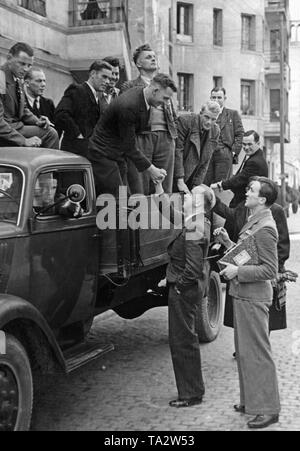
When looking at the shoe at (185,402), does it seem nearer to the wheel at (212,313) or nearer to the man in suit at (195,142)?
the wheel at (212,313)

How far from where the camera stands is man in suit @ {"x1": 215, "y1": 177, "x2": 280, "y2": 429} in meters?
5.08

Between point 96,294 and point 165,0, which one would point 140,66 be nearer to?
point 96,294

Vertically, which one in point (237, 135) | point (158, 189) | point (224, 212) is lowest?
point (224, 212)

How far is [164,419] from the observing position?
5215 millimetres

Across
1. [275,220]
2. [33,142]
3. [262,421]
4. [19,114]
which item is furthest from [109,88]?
[262,421]

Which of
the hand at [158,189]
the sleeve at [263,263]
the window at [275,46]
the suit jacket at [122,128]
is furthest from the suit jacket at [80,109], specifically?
the window at [275,46]

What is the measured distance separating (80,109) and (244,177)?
1.84 m

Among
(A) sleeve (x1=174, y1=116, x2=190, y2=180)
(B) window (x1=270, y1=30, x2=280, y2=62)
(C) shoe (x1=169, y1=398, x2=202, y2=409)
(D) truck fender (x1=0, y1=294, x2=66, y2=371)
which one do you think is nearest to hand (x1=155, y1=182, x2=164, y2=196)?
(A) sleeve (x1=174, y1=116, x2=190, y2=180)

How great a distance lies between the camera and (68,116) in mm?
6562

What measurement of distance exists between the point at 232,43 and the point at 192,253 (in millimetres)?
32208

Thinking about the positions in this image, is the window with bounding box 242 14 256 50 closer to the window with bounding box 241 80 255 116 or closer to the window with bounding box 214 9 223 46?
the window with bounding box 214 9 223 46
